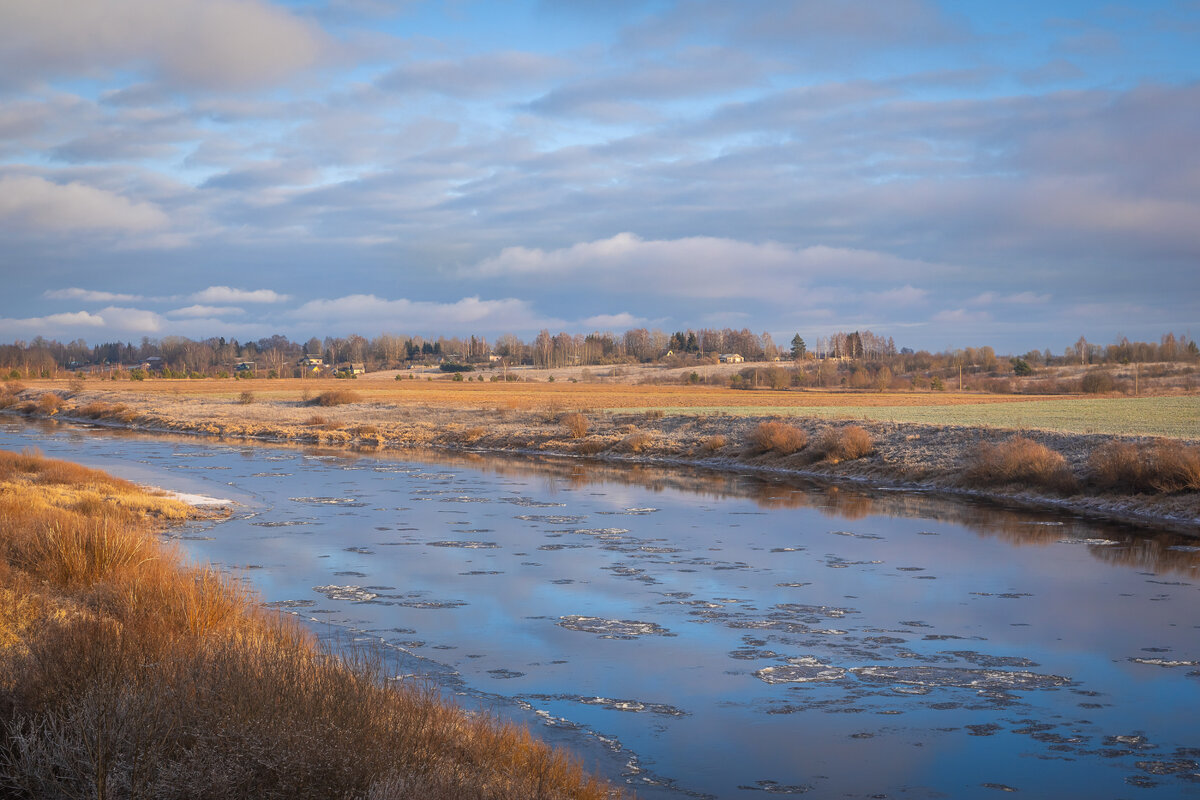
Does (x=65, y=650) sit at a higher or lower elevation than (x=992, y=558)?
higher

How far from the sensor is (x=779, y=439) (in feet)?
113

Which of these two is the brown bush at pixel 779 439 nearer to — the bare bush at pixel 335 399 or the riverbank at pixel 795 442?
the riverbank at pixel 795 442

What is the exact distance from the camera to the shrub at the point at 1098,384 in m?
77.8

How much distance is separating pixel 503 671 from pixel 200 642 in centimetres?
338

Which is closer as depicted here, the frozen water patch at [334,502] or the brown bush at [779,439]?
the frozen water patch at [334,502]

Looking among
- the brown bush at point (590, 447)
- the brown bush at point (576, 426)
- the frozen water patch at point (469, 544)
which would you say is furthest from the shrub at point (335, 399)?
the frozen water patch at point (469, 544)

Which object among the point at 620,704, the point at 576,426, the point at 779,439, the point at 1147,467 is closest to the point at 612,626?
the point at 620,704

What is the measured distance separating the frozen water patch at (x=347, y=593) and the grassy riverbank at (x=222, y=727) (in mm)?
4783

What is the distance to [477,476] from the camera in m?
30.7

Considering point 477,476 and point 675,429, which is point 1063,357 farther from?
point 477,476

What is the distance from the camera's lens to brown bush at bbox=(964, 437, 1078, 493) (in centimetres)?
2561

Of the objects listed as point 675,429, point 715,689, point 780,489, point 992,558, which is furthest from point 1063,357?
point 715,689

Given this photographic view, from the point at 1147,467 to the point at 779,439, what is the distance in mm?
12962

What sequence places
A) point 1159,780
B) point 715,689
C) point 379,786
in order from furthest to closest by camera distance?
point 715,689 → point 1159,780 → point 379,786
